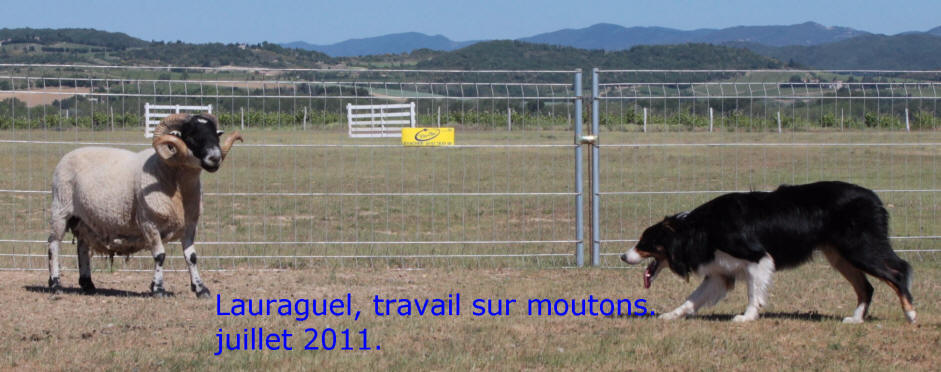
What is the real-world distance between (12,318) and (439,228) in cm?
854

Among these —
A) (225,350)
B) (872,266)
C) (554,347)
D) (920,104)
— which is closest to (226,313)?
(225,350)

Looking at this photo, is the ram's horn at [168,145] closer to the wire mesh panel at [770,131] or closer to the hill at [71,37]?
the wire mesh panel at [770,131]

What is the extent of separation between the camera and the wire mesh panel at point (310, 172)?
520 inches

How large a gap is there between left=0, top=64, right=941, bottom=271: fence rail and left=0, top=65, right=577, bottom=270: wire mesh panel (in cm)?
6

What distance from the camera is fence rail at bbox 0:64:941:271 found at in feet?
42.9

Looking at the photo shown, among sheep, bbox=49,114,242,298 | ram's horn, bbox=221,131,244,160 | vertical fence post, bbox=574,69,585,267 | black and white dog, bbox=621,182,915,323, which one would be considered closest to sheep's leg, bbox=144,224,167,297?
sheep, bbox=49,114,242,298

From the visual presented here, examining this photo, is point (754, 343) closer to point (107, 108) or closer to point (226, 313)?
point (226, 313)

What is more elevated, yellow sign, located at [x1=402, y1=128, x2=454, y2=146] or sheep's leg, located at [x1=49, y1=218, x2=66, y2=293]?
yellow sign, located at [x1=402, y1=128, x2=454, y2=146]

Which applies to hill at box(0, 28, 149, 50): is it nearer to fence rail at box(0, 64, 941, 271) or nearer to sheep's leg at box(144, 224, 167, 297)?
fence rail at box(0, 64, 941, 271)

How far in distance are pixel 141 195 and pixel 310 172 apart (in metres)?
3.48

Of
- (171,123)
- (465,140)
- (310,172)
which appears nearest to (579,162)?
(310,172)

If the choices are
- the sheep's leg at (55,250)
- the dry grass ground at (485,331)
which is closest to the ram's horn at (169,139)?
the dry grass ground at (485,331)

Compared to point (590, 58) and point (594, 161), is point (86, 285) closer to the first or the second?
point (594, 161)

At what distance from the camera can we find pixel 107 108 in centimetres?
1393
